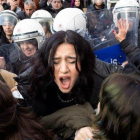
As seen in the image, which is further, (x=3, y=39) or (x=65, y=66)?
(x=3, y=39)

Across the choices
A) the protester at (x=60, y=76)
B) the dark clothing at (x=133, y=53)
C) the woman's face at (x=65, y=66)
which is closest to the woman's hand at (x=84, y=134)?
the protester at (x=60, y=76)

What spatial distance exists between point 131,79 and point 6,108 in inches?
26.3

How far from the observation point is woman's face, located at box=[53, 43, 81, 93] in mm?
1880

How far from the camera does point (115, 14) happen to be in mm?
3551

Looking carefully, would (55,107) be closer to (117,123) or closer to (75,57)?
(75,57)

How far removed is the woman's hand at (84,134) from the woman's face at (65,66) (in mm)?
458

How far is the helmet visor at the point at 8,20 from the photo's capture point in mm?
4690

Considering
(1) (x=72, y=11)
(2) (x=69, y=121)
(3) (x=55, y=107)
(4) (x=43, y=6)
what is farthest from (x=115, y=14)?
(4) (x=43, y=6)

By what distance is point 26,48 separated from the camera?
3391 mm

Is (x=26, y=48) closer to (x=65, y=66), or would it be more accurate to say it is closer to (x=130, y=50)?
(x=130, y=50)

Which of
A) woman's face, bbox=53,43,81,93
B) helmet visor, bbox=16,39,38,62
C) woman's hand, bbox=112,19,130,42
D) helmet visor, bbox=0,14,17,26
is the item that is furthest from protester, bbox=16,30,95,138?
helmet visor, bbox=0,14,17,26

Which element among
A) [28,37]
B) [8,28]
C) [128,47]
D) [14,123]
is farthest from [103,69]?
[8,28]

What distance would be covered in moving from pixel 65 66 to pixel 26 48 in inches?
63.7

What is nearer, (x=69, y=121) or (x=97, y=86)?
(x=69, y=121)
